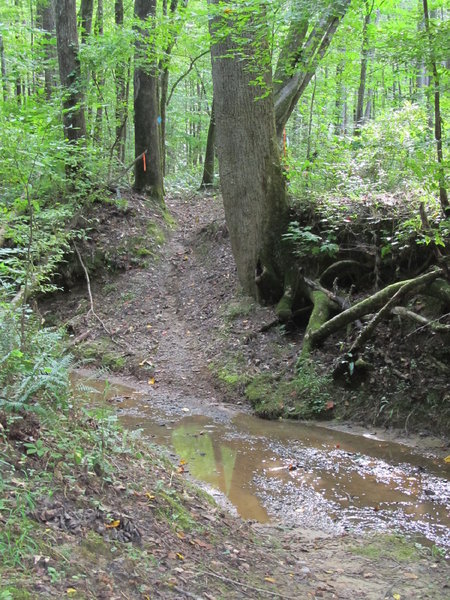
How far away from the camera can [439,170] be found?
5.27 metres

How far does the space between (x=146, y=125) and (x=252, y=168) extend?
589 centimetres

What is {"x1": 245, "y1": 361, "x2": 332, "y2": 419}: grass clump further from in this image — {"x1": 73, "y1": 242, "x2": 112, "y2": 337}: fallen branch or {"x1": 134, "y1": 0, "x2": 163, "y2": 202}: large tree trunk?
{"x1": 134, "y1": 0, "x2": 163, "y2": 202}: large tree trunk

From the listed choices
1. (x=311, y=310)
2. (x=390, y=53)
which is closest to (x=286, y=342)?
(x=311, y=310)

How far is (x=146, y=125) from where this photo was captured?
45.6 ft

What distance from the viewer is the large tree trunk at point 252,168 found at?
29.7ft

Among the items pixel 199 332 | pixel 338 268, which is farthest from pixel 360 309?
pixel 199 332

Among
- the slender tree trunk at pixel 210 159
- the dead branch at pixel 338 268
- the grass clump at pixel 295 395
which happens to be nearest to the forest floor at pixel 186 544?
the grass clump at pixel 295 395

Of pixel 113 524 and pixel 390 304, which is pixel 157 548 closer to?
pixel 113 524

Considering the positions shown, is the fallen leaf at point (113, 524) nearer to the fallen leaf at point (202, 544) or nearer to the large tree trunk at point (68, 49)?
the fallen leaf at point (202, 544)

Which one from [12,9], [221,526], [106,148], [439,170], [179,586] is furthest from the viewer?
[12,9]

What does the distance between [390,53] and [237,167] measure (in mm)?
4119

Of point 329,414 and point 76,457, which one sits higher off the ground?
point 76,457

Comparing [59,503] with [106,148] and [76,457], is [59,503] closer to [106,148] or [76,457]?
[76,457]

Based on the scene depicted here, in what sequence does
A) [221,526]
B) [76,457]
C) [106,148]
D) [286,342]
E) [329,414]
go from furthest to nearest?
[106,148] → [286,342] → [329,414] → [221,526] → [76,457]
